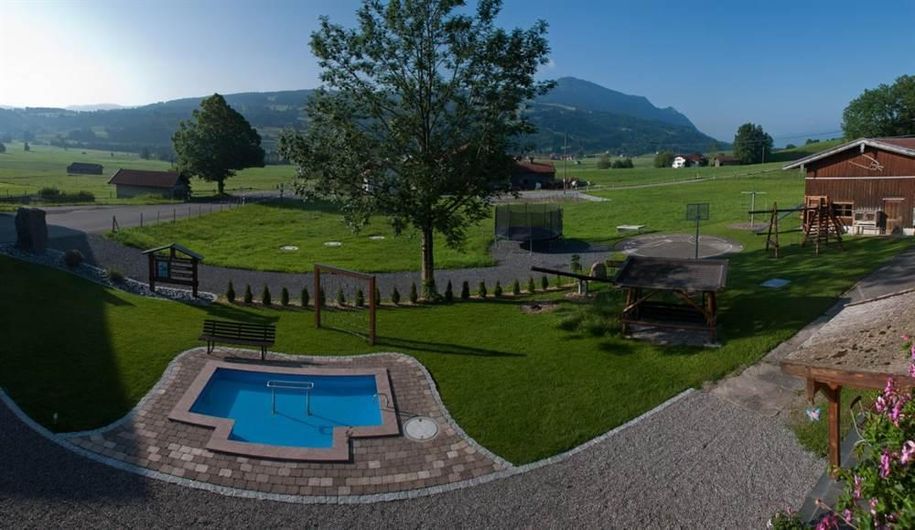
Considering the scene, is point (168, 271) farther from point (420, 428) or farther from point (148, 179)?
point (148, 179)

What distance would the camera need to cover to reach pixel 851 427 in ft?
41.3

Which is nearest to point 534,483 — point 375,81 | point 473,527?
point 473,527

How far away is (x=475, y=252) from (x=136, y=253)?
21.1 meters

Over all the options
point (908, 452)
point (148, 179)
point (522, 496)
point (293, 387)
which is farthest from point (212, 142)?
point (908, 452)

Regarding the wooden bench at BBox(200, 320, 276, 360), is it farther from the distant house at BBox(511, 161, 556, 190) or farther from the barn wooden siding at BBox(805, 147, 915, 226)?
the distant house at BBox(511, 161, 556, 190)

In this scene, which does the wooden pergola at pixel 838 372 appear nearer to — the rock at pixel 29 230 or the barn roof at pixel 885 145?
the barn roof at pixel 885 145

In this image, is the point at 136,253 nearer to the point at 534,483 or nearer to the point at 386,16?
the point at 386,16

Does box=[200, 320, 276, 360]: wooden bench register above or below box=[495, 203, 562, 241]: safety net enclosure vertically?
below

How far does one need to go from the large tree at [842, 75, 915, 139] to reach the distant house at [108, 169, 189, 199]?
310ft

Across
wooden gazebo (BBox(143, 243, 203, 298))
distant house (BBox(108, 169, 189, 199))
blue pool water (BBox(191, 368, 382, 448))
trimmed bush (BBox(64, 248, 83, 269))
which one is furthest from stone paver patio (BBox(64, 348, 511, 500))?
distant house (BBox(108, 169, 189, 199))

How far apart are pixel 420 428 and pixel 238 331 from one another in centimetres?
739

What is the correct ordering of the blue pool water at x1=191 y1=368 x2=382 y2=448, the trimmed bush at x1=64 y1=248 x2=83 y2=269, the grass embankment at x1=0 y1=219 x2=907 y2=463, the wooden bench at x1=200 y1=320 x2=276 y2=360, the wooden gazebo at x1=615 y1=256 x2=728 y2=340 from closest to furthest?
1. the blue pool water at x1=191 y1=368 x2=382 y2=448
2. the grass embankment at x1=0 y1=219 x2=907 y2=463
3. the wooden bench at x1=200 y1=320 x2=276 y2=360
4. the wooden gazebo at x1=615 y1=256 x2=728 y2=340
5. the trimmed bush at x1=64 y1=248 x2=83 y2=269

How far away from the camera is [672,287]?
18703mm

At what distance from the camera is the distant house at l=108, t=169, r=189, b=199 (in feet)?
239
